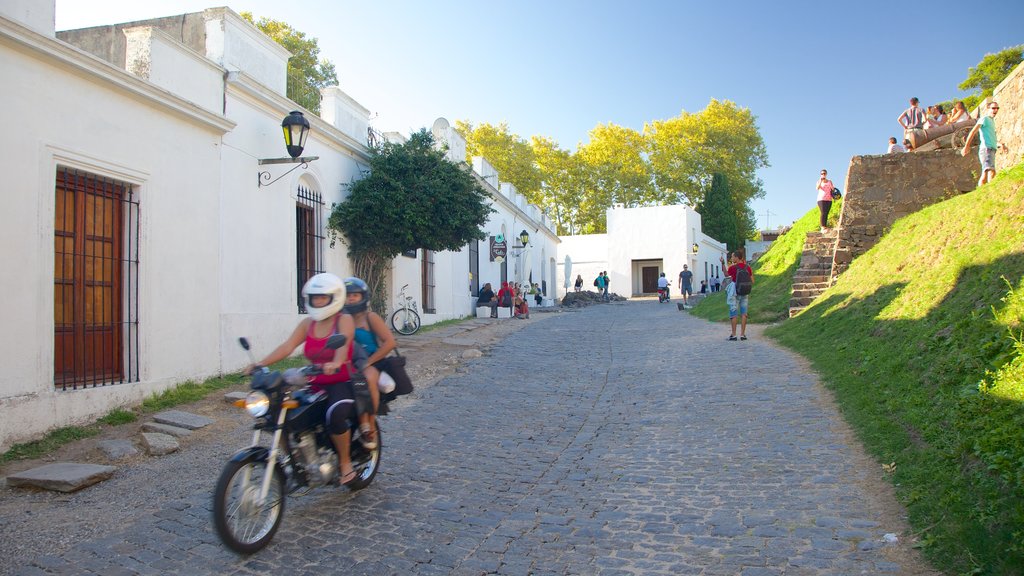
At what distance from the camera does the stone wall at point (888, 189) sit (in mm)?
13376

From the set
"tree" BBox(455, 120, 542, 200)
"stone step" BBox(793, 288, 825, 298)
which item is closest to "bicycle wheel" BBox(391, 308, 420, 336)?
"stone step" BBox(793, 288, 825, 298)

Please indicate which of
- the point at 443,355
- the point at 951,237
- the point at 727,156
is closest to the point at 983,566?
A: the point at 951,237

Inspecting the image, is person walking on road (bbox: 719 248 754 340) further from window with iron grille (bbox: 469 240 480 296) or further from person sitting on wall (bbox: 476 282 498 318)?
window with iron grille (bbox: 469 240 480 296)

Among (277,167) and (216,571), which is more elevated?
(277,167)

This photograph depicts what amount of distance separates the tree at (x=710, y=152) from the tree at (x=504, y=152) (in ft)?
30.3

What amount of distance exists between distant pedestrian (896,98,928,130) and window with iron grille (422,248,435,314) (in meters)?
11.8

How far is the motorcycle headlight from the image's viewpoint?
3951 millimetres

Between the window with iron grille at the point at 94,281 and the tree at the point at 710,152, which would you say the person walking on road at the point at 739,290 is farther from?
the tree at the point at 710,152

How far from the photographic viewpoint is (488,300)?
20.6 meters

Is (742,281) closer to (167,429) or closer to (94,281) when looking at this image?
(167,429)

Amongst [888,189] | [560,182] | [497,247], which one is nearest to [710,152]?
[560,182]

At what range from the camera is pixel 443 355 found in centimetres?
1185

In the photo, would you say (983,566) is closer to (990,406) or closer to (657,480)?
(990,406)

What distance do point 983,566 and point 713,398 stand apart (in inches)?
190
